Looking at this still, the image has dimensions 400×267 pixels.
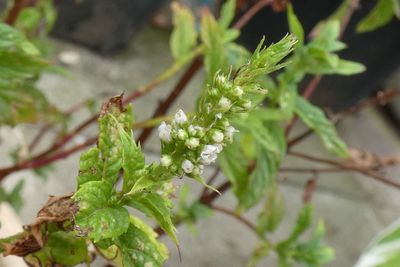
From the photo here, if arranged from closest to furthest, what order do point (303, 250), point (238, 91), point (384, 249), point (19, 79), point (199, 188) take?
point (238, 91) < point (19, 79) < point (384, 249) < point (303, 250) < point (199, 188)

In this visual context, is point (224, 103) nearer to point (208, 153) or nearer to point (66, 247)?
point (208, 153)

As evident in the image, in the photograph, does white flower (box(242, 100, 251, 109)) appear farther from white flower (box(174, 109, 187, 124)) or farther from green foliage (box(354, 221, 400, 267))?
green foliage (box(354, 221, 400, 267))

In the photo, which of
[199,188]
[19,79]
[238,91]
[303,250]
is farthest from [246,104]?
[199,188]

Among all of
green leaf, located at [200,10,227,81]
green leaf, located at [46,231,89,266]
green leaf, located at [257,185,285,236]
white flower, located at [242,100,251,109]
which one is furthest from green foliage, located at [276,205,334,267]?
white flower, located at [242,100,251,109]

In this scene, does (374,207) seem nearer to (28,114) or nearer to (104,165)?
(28,114)

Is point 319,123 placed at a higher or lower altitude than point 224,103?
higher

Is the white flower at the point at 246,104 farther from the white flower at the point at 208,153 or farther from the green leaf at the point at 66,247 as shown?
the green leaf at the point at 66,247
